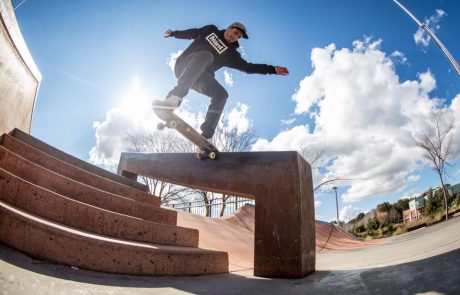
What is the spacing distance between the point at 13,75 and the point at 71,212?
231 cm

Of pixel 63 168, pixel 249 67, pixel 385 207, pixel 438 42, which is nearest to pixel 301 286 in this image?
pixel 63 168

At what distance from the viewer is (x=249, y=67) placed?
4.54m

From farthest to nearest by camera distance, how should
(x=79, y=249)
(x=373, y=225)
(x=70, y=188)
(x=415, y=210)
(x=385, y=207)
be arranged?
1. (x=385, y=207)
2. (x=415, y=210)
3. (x=373, y=225)
4. (x=70, y=188)
5. (x=79, y=249)

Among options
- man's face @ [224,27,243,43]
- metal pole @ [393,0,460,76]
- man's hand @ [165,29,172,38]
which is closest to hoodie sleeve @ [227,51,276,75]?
man's face @ [224,27,243,43]

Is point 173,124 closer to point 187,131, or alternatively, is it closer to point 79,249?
point 187,131

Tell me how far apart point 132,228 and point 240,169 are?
1.64 meters

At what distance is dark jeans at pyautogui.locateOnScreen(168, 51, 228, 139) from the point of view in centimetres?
394

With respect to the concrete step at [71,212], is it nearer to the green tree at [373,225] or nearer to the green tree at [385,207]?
the green tree at [373,225]

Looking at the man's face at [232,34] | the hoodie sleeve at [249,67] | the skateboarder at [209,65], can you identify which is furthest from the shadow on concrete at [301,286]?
the man's face at [232,34]

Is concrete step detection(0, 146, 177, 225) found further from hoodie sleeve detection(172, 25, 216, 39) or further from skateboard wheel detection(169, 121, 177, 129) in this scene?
hoodie sleeve detection(172, 25, 216, 39)

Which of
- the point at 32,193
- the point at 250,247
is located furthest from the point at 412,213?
the point at 32,193

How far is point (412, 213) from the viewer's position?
1371 inches

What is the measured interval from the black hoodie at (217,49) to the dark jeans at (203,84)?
163 mm

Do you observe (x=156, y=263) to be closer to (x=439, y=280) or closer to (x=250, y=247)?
(x=439, y=280)
